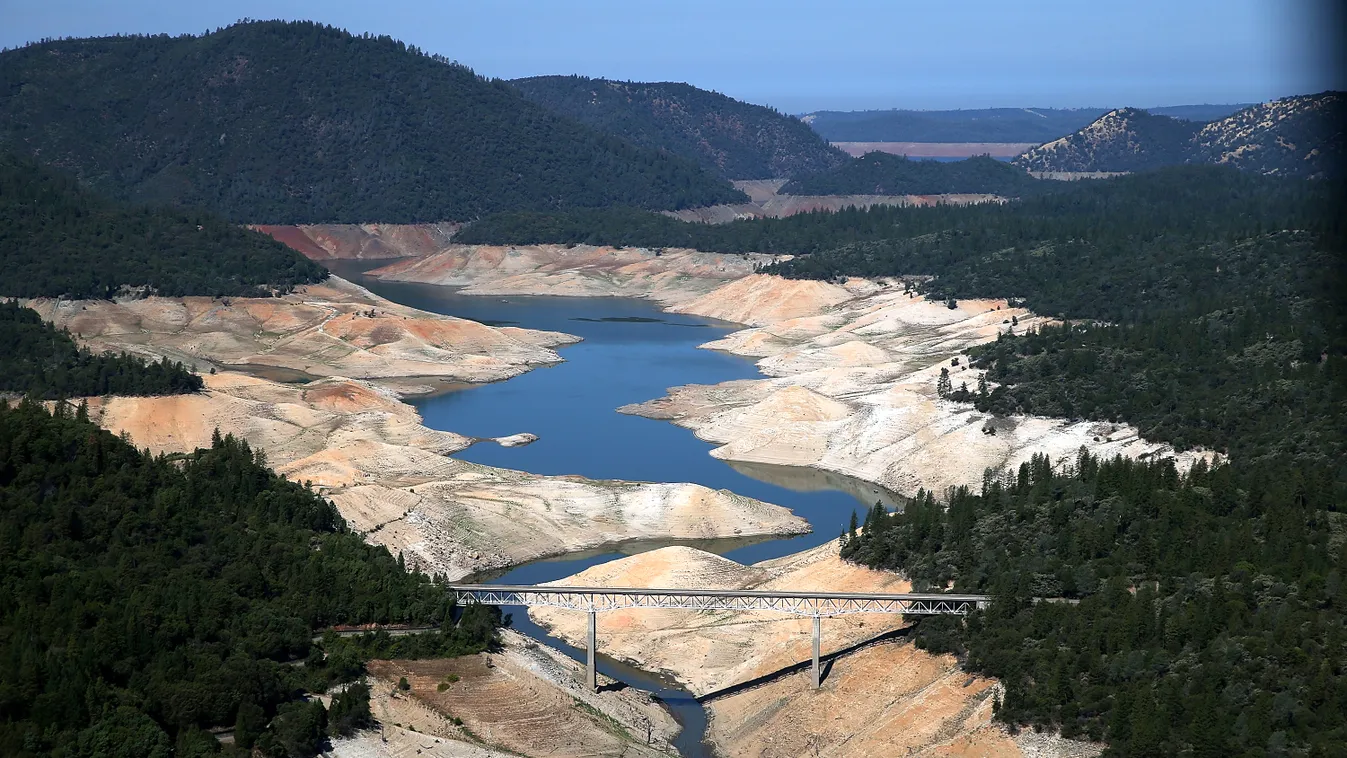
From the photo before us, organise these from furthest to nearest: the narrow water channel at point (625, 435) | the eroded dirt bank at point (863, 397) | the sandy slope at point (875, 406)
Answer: the eroded dirt bank at point (863, 397) → the sandy slope at point (875, 406) → the narrow water channel at point (625, 435)

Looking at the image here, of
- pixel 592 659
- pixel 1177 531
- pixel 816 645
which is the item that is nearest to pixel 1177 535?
pixel 1177 531

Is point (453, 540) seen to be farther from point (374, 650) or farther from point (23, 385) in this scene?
point (23, 385)

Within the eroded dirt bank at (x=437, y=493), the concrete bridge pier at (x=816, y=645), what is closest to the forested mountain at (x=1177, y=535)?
the concrete bridge pier at (x=816, y=645)

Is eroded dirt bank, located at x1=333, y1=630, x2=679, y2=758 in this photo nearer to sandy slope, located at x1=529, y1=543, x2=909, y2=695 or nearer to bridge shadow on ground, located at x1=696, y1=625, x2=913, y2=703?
bridge shadow on ground, located at x1=696, y1=625, x2=913, y2=703

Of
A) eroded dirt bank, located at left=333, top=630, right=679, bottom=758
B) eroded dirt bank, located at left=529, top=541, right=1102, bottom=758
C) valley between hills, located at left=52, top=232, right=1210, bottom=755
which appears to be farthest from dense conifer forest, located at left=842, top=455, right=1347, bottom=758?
eroded dirt bank, located at left=333, top=630, right=679, bottom=758

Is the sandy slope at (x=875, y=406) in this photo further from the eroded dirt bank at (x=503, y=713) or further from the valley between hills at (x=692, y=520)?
the eroded dirt bank at (x=503, y=713)

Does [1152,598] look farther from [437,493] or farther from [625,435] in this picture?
[625,435]
